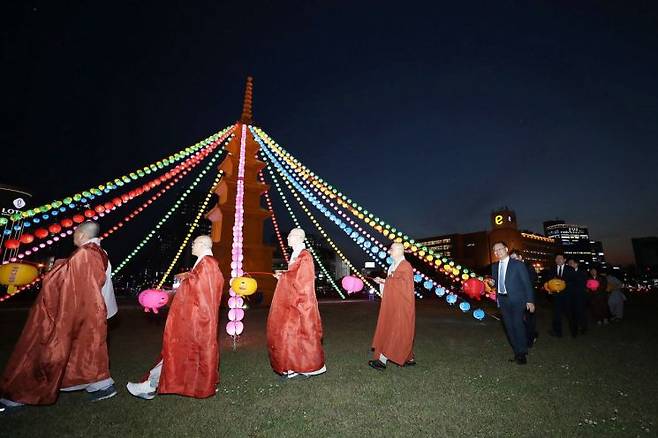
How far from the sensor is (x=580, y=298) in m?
8.18

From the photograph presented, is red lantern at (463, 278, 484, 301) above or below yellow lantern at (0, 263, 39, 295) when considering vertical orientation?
below

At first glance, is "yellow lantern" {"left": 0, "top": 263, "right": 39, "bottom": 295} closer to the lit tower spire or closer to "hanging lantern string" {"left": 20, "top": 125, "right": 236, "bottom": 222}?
"hanging lantern string" {"left": 20, "top": 125, "right": 236, "bottom": 222}

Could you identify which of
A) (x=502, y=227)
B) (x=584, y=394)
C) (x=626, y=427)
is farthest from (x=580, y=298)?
(x=502, y=227)

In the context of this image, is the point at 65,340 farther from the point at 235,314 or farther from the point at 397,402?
the point at 397,402

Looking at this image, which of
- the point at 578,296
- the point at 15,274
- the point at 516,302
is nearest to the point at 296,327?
the point at 516,302

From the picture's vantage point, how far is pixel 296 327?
4.71 m

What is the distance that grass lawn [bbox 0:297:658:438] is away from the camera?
313 cm

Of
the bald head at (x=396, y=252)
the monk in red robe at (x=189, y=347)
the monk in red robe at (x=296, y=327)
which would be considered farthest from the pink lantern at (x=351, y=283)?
the monk in red robe at (x=189, y=347)

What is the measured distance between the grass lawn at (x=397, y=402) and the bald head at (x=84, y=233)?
186cm

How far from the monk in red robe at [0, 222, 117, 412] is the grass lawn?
0.73ft

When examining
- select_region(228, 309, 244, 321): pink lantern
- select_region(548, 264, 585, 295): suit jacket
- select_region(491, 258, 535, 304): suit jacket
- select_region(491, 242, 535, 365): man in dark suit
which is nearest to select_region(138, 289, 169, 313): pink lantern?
select_region(228, 309, 244, 321): pink lantern

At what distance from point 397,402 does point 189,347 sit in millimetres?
2550

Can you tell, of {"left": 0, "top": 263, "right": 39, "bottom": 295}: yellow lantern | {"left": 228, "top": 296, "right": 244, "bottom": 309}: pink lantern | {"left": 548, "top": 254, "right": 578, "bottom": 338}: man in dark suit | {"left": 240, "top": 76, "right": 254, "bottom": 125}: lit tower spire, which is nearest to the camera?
{"left": 0, "top": 263, "right": 39, "bottom": 295}: yellow lantern

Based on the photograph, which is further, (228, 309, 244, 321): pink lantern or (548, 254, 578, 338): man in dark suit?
(548, 254, 578, 338): man in dark suit
